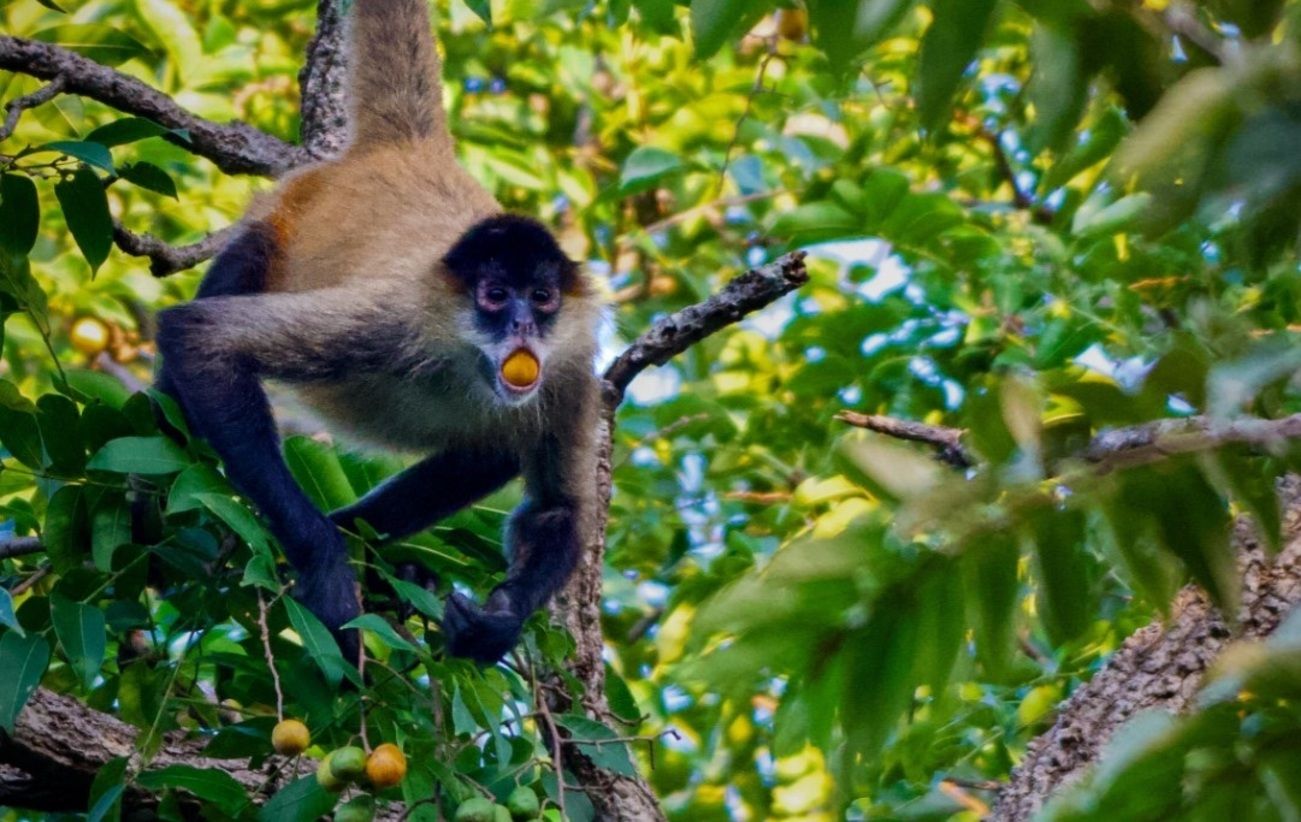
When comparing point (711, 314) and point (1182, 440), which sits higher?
point (711, 314)

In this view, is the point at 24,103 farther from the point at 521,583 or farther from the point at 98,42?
the point at 521,583

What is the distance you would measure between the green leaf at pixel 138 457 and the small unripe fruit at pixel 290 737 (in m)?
0.59

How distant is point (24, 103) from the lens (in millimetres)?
3641

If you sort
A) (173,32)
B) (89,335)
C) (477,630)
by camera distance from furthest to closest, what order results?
(89,335), (173,32), (477,630)

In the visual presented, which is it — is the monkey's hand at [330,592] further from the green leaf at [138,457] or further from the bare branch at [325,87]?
the bare branch at [325,87]

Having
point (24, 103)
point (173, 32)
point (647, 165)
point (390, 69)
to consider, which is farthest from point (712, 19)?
point (173, 32)

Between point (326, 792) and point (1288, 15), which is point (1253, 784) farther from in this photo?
point (326, 792)

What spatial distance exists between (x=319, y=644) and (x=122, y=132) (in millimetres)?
1171

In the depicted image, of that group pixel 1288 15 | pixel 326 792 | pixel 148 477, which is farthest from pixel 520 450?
pixel 1288 15

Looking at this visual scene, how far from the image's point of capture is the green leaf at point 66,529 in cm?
316

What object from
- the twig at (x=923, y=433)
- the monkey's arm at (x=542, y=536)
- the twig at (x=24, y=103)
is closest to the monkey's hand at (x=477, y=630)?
the monkey's arm at (x=542, y=536)

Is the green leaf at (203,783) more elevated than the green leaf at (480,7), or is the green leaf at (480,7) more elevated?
the green leaf at (480,7)

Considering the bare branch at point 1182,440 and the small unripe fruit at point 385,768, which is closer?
the bare branch at point 1182,440

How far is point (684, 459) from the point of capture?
665cm
